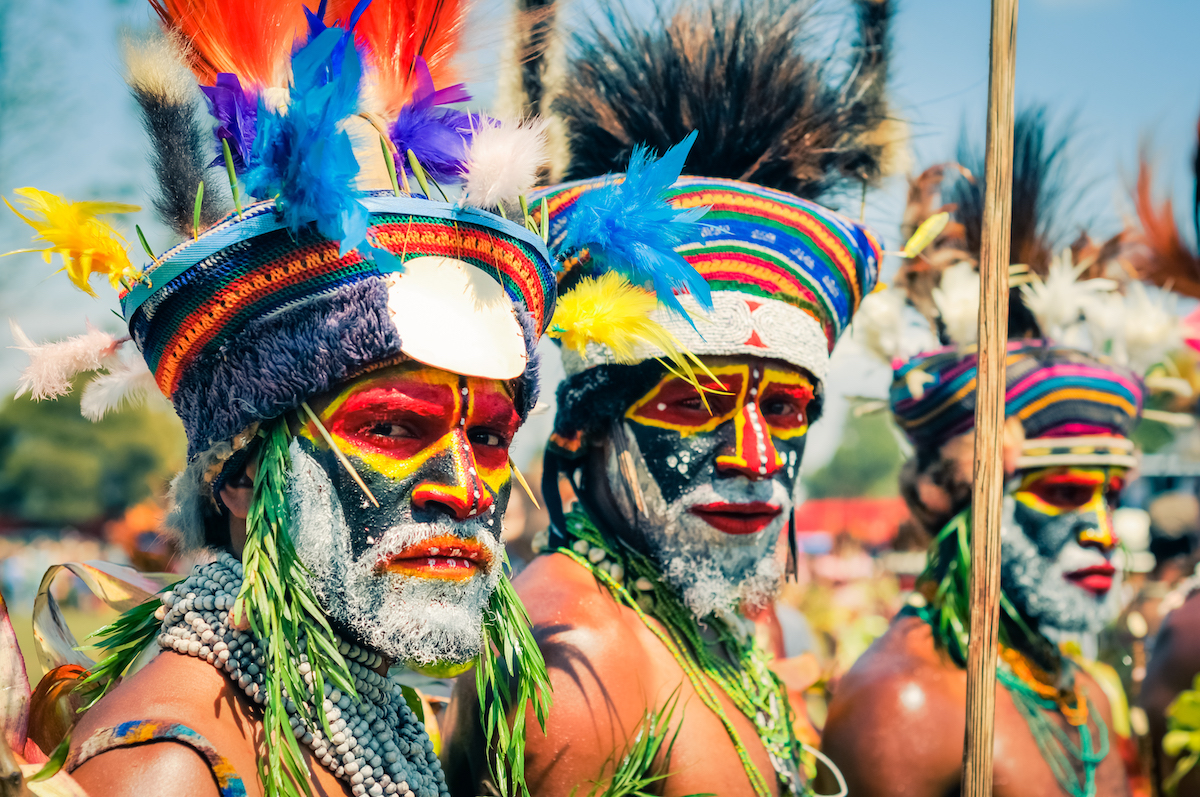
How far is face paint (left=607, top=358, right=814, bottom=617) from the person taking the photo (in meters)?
2.83

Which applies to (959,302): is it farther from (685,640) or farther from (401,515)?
(401,515)

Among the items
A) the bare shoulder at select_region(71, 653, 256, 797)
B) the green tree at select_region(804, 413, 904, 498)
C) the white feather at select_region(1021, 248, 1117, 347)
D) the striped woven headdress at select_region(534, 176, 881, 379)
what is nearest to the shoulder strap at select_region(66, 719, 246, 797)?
the bare shoulder at select_region(71, 653, 256, 797)

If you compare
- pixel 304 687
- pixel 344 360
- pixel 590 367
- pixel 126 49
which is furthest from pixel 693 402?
pixel 126 49

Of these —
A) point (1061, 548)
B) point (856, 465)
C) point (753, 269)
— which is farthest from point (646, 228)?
point (856, 465)

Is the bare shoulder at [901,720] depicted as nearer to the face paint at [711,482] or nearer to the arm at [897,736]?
the arm at [897,736]

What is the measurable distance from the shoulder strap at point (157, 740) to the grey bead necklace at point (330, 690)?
0.19 metres

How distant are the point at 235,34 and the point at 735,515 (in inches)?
68.8

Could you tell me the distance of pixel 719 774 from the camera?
8.67 feet

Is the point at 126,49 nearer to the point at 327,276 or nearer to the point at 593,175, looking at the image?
the point at 327,276

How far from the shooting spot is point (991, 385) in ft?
7.38

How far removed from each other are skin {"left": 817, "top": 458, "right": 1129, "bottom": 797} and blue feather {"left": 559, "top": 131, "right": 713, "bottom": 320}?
6.15 feet

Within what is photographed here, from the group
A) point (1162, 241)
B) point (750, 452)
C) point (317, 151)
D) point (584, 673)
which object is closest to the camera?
point (317, 151)

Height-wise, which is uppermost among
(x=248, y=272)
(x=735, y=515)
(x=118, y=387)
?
(x=248, y=272)

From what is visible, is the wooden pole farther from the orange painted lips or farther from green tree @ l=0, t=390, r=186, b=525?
green tree @ l=0, t=390, r=186, b=525
